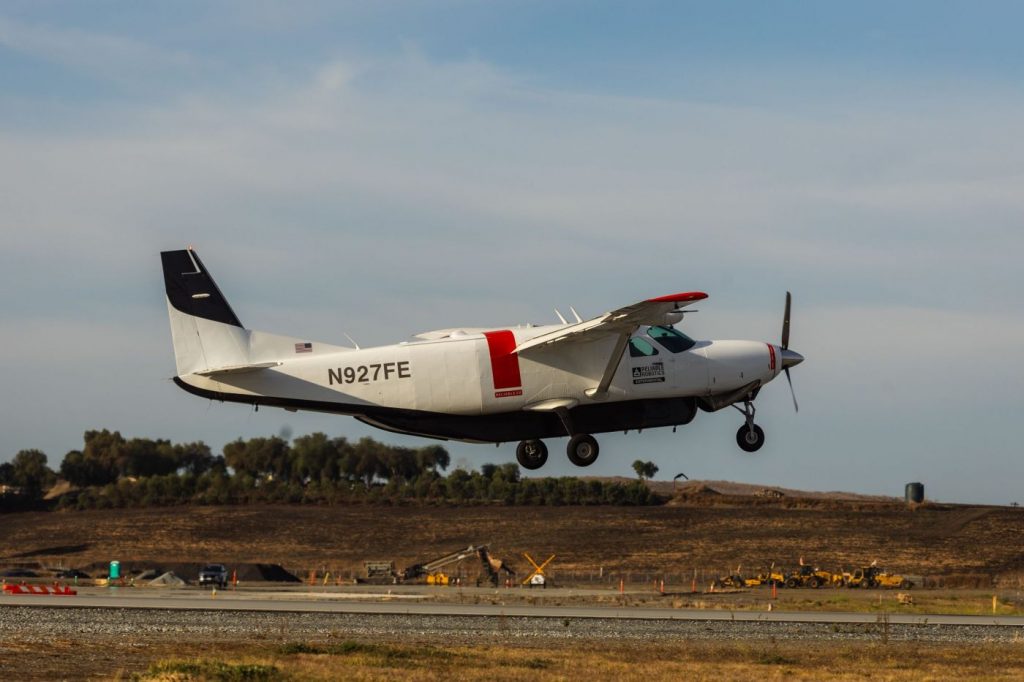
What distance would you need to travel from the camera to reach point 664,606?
66812mm

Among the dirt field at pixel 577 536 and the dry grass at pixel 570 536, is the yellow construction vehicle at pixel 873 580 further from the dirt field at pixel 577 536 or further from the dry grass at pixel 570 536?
the dry grass at pixel 570 536

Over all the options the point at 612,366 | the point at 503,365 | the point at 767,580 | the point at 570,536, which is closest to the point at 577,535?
the point at 570,536

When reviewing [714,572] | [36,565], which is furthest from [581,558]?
[36,565]

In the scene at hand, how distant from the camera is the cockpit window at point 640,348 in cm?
4028

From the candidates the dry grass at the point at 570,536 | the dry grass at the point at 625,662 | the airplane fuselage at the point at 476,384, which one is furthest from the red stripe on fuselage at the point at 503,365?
the dry grass at the point at 570,536

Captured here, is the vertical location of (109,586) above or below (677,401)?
below

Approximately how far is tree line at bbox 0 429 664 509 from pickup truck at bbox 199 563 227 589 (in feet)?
120

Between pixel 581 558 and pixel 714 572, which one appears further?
pixel 581 558

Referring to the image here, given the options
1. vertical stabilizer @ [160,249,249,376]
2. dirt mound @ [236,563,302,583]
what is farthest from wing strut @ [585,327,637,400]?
dirt mound @ [236,563,302,583]

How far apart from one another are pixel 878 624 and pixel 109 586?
43364mm

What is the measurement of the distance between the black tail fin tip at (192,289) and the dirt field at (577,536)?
55.7 meters

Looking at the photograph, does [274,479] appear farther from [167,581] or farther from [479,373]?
[479,373]

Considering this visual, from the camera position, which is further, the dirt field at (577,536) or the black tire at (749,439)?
the dirt field at (577,536)

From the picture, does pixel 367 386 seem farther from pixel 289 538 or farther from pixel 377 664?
pixel 289 538
